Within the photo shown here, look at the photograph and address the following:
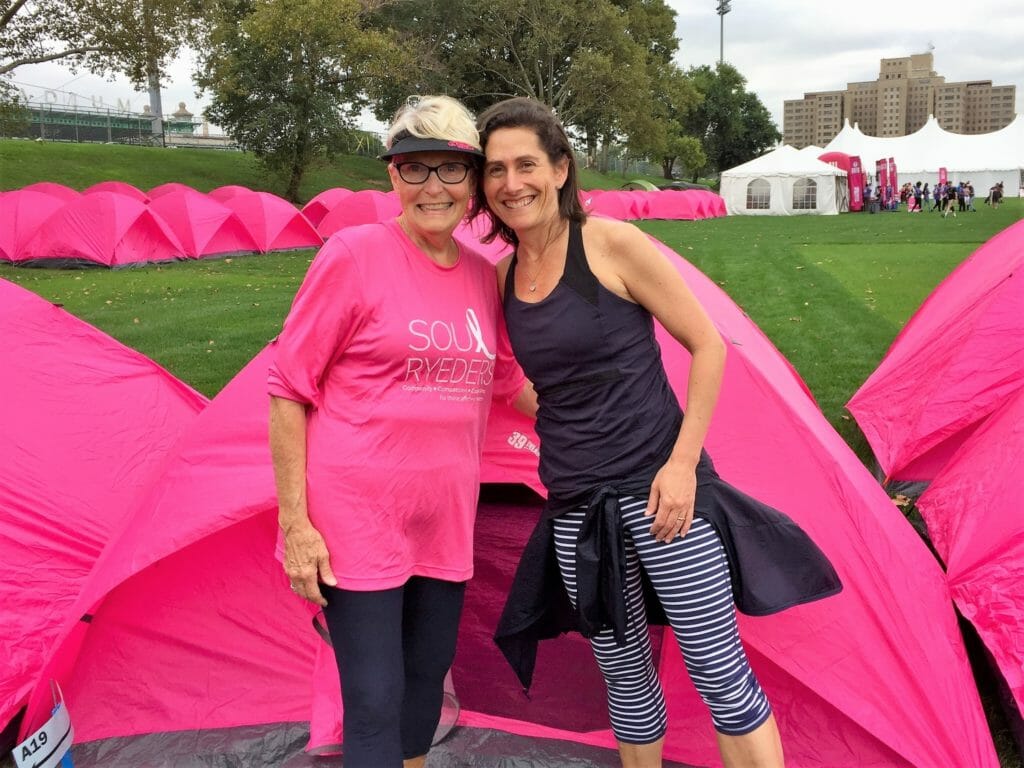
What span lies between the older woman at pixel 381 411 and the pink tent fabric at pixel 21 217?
17.2m

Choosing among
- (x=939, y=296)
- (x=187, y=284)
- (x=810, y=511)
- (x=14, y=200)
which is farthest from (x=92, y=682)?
(x=14, y=200)

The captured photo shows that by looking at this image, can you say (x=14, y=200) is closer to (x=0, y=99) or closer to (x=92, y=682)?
(x=0, y=99)

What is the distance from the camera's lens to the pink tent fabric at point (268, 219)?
1889 centimetres

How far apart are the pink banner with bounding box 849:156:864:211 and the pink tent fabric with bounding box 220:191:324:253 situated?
2639 centimetres

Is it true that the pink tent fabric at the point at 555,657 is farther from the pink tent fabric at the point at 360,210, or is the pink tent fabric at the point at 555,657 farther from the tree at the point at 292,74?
the tree at the point at 292,74

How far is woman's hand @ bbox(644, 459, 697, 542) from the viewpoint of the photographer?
198 cm

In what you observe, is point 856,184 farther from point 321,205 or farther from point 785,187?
point 321,205

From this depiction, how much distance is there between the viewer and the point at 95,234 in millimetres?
16281

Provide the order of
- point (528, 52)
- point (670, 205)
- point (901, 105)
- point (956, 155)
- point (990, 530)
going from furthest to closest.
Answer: point (901, 105)
point (956, 155)
point (528, 52)
point (670, 205)
point (990, 530)

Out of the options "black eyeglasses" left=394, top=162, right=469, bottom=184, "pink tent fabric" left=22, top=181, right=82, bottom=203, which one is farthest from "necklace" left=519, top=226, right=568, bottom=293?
"pink tent fabric" left=22, top=181, right=82, bottom=203

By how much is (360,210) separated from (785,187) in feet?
73.7

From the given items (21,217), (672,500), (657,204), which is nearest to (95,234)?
(21,217)

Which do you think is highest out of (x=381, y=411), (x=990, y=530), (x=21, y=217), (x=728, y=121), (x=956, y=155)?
(x=728, y=121)

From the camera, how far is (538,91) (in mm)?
36844
